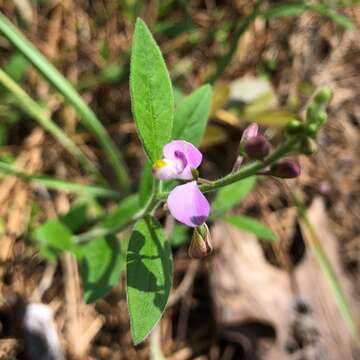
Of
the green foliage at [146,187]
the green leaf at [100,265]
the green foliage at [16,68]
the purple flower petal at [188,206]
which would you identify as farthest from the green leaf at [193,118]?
the green foliage at [16,68]

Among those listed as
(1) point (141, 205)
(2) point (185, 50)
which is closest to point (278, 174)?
(1) point (141, 205)

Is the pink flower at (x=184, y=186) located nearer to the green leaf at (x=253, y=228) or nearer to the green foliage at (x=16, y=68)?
the green leaf at (x=253, y=228)

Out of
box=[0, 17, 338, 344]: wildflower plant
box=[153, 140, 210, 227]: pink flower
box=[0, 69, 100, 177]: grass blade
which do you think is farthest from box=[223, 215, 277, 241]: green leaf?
box=[153, 140, 210, 227]: pink flower

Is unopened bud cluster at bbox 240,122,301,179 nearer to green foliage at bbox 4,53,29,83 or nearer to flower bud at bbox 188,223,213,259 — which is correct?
flower bud at bbox 188,223,213,259

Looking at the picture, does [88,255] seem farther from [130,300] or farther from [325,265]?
[325,265]

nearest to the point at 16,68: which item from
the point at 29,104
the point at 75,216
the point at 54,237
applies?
the point at 29,104
